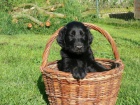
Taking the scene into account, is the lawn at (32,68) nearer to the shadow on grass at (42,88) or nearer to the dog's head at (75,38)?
the shadow on grass at (42,88)

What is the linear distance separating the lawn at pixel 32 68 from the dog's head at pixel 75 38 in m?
0.91

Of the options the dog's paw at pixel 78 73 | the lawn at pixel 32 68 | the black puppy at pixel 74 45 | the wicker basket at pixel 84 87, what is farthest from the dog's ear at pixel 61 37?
the lawn at pixel 32 68

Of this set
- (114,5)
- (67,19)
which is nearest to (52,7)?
(67,19)

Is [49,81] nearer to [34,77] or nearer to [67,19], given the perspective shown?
[34,77]

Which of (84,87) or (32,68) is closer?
(84,87)

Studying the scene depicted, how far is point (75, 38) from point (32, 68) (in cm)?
215

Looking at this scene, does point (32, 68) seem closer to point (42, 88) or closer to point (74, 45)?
point (42, 88)

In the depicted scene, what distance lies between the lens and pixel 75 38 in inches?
147

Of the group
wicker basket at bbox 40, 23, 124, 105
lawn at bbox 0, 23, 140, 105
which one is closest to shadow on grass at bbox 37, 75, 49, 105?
lawn at bbox 0, 23, 140, 105

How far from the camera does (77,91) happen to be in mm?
3443

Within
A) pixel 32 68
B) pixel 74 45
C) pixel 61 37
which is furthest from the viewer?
pixel 32 68

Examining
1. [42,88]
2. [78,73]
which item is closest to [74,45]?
[78,73]

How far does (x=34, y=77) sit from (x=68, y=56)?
1.47m

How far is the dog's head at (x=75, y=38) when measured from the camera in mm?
3677
